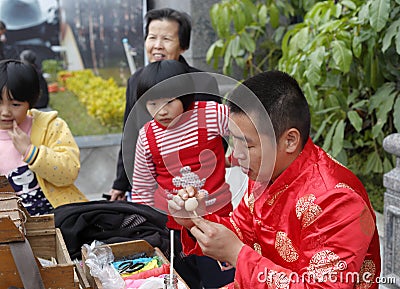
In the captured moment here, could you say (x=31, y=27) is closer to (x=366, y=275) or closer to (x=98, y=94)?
(x=98, y=94)

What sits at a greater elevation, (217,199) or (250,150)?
(250,150)

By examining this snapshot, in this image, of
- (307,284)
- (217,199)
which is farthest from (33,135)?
(307,284)

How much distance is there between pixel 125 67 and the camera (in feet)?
18.3

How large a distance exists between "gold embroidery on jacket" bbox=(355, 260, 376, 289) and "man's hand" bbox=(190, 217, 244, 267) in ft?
1.10

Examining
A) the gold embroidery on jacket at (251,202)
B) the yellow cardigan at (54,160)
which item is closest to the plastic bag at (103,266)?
the gold embroidery on jacket at (251,202)

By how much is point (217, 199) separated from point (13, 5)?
167 inches

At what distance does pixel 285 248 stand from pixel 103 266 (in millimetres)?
605

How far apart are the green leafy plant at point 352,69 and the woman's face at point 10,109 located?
173cm

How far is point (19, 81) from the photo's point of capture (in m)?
2.45

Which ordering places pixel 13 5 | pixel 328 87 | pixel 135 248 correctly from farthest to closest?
pixel 13 5 < pixel 328 87 < pixel 135 248

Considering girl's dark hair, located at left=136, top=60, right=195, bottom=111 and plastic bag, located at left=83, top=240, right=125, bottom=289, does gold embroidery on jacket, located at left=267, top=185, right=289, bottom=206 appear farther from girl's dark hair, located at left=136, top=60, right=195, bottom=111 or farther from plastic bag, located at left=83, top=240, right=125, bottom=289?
plastic bag, located at left=83, top=240, right=125, bottom=289

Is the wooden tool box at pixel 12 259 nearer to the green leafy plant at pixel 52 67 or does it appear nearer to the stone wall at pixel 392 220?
the stone wall at pixel 392 220

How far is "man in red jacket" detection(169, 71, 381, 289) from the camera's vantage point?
4.82 feet

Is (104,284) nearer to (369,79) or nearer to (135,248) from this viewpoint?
(135,248)
